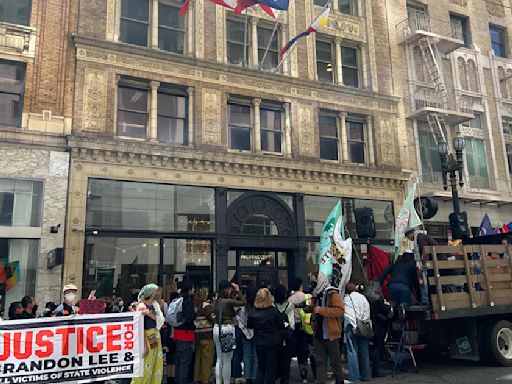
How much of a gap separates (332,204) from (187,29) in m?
9.01

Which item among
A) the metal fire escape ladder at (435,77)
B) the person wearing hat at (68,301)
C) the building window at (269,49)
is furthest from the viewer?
the metal fire escape ladder at (435,77)

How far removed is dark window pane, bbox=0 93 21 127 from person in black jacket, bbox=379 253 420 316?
12080mm

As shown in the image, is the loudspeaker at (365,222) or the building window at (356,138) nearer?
the loudspeaker at (365,222)

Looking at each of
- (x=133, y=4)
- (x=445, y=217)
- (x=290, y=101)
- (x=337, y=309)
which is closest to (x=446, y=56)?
(x=445, y=217)

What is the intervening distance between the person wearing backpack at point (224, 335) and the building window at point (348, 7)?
17.2m

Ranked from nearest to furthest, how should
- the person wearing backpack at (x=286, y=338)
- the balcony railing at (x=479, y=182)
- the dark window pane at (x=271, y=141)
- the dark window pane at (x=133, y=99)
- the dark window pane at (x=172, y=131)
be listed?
the person wearing backpack at (x=286, y=338) → the dark window pane at (x=133, y=99) → the dark window pane at (x=172, y=131) → the dark window pane at (x=271, y=141) → the balcony railing at (x=479, y=182)

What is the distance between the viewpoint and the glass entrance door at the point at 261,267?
55.1ft

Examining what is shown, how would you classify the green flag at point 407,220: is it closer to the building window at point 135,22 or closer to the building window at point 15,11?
the building window at point 135,22

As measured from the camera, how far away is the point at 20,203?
1405 cm

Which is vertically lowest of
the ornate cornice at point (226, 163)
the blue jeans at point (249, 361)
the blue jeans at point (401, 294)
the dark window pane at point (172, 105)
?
the blue jeans at point (249, 361)

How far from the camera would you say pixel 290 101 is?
18.9 metres

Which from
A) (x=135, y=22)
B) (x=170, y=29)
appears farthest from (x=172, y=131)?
(x=135, y=22)

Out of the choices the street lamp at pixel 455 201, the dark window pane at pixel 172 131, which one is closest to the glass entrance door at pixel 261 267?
the dark window pane at pixel 172 131

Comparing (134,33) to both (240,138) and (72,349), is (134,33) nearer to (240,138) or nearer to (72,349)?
(240,138)
